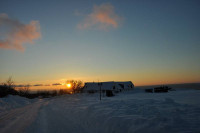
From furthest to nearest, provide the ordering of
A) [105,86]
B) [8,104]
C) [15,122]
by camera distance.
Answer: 1. [105,86]
2. [8,104]
3. [15,122]

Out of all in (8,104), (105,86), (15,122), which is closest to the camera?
(15,122)

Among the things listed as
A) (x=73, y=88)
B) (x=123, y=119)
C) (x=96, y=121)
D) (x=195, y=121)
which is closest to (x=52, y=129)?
(x=96, y=121)

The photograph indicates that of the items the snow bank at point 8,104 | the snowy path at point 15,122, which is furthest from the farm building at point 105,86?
the snowy path at point 15,122

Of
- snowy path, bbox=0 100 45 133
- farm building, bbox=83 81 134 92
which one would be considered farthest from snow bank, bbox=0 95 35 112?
farm building, bbox=83 81 134 92

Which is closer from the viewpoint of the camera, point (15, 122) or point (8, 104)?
point (15, 122)

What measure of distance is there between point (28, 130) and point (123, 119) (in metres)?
5.24

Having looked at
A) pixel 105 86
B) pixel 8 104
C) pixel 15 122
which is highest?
pixel 15 122

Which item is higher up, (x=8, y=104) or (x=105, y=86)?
(x=105, y=86)

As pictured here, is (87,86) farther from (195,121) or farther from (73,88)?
(195,121)

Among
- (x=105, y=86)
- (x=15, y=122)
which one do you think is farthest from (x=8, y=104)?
(x=105, y=86)

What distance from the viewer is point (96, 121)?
824cm

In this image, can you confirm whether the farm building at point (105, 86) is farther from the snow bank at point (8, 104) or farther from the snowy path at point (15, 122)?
the snowy path at point (15, 122)

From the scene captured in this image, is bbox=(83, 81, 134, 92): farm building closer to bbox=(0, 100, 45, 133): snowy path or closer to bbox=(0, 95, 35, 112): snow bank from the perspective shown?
bbox=(0, 95, 35, 112): snow bank

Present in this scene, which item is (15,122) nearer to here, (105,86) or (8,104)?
(8,104)
